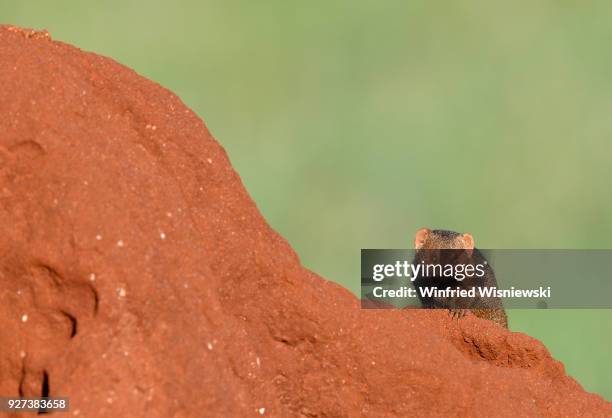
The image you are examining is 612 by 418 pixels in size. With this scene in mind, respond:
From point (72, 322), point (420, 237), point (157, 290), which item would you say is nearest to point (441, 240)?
point (420, 237)

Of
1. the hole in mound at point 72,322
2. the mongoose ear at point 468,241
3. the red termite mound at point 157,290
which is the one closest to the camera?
the red termite mound at point 157,290

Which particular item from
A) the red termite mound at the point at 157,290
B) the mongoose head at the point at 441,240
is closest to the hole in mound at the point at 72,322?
the red termite mound at the point at 157,290

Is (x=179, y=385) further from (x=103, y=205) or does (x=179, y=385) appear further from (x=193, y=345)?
(x=103, y=205)

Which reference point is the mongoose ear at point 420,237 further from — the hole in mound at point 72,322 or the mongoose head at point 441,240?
the hole in mound at point 72,322

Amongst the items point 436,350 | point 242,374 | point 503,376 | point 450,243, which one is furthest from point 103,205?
point 450,243

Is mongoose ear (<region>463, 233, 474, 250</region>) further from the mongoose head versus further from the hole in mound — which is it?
the hole in mound

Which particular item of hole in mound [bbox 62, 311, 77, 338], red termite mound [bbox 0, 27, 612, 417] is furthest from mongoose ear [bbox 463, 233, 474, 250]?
hole in mound [bbox 62, 311, 77, 338]
